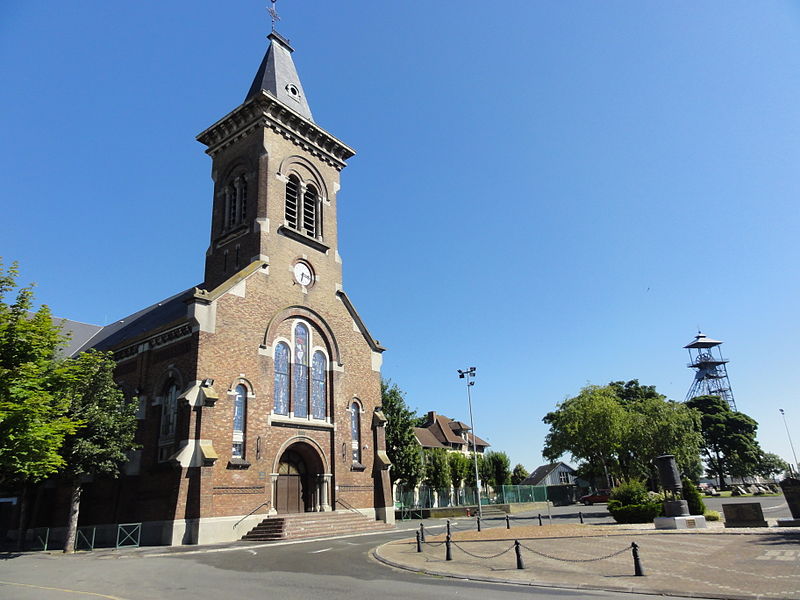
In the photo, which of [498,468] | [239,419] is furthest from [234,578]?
[498,468]

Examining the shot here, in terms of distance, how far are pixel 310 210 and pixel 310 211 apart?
0.10m

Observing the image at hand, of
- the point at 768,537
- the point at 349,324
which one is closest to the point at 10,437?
the point at 349,324

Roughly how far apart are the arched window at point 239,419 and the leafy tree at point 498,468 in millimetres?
42937

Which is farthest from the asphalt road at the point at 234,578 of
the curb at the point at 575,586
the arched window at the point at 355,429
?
the arched window at the point at 355,429

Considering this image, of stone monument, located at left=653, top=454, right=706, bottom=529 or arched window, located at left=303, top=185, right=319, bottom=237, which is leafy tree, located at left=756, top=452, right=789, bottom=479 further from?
arched window, located at left=303, top=185, right=319, bottom=237

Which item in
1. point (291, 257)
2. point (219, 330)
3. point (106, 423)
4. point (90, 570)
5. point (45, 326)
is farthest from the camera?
point (291, 257)

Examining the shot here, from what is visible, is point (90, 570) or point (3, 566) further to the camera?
point (3, 566)

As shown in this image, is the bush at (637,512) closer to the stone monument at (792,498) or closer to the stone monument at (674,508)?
the stone monument at (674,508)

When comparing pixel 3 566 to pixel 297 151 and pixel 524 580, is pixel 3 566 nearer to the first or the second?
pixel 524 580

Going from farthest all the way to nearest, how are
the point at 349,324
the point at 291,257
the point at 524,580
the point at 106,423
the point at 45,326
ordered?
1. the point at 349,324
2. the point at 291,257
3. the point at 106,423
4. the point at 45,326
5. the point at 524,580

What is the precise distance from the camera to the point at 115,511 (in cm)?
2542

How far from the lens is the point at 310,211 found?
3378cm

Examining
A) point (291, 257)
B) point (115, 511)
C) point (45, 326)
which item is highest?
point (291, 257)

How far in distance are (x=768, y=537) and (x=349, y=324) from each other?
73.8ft
